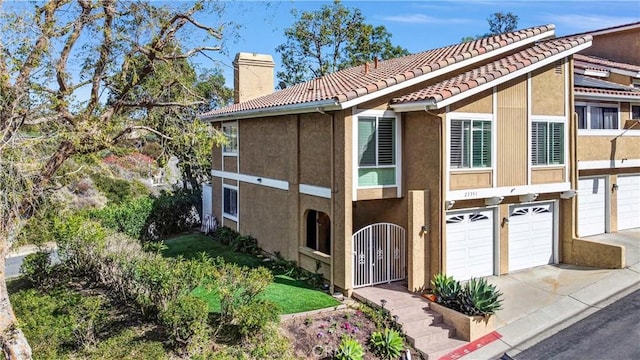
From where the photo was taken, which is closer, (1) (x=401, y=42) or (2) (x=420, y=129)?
(2) (x=420, y=129)

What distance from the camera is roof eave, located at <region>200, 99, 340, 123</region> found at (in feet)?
48.1

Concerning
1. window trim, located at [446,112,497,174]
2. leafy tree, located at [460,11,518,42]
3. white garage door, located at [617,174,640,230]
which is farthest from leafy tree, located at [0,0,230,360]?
leafy tree, located at [460,11,518,42]

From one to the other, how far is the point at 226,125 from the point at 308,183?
9047mm

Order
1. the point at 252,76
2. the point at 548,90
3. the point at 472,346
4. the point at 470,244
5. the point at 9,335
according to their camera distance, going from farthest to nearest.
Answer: the point at 252,76
the point at 548,90
the point at 470,244
the point at 472,346
the point at 9,335

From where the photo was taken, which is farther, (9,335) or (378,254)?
(378,254)

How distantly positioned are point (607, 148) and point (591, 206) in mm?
2505

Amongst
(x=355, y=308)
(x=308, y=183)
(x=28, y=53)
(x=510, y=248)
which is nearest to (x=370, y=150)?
(x=308, y=183)

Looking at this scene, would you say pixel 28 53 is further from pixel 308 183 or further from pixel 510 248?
pixel 510 248

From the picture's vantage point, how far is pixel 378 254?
1534 cm

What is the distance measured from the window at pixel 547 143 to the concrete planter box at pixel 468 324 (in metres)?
6.53

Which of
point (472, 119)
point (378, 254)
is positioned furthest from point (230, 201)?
point (472, 119)

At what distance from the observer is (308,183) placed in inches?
675

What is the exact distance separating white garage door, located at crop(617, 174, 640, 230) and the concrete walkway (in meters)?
4.31

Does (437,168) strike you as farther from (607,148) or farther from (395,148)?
(607,148)
